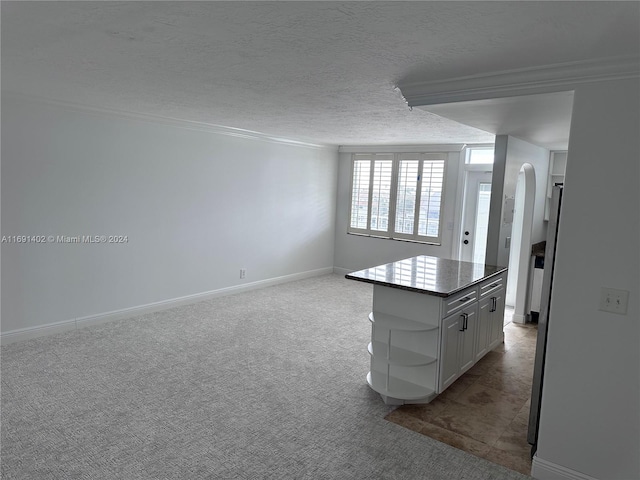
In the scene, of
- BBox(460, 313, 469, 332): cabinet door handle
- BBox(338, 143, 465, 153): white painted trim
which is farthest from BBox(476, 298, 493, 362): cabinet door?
BBox(338, 143, 465, 153): white painted trim

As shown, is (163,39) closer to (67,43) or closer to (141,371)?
(67,43)

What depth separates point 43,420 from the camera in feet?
10.0

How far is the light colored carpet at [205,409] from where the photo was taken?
8.72 ft

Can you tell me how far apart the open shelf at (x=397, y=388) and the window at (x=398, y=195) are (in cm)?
393

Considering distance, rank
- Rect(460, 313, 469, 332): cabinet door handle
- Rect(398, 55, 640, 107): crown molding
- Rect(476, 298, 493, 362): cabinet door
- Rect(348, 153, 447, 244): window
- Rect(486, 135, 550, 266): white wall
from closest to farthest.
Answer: Rect(398, 55, 640, 107): crown molding → Rect(460, 313, 469, 332): cabinet door handle → Rect(476, 298, 493, 362): cabinet door → Rect(486, 135, 550, 266): white wall → Rect(348, 153, 447, 244): window

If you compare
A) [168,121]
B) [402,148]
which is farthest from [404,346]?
[402,148]

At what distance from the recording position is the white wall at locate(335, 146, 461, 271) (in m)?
6.94

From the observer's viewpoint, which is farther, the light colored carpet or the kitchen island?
the kitchen island

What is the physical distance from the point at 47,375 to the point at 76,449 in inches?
49.0

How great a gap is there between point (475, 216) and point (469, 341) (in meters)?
3.29

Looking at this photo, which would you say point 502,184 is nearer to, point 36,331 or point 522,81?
point 522,81

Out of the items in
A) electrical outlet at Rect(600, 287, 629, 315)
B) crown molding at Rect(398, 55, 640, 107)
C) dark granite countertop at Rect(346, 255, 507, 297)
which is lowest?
dark granite countertop at Rect(346, 255, 507, 297)

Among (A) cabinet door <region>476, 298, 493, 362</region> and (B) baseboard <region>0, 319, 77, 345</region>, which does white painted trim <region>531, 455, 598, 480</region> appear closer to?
(A) cabinet door <region>476, 298, 493, 362</region>

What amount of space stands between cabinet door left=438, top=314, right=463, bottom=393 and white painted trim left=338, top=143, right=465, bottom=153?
12.8 feet
